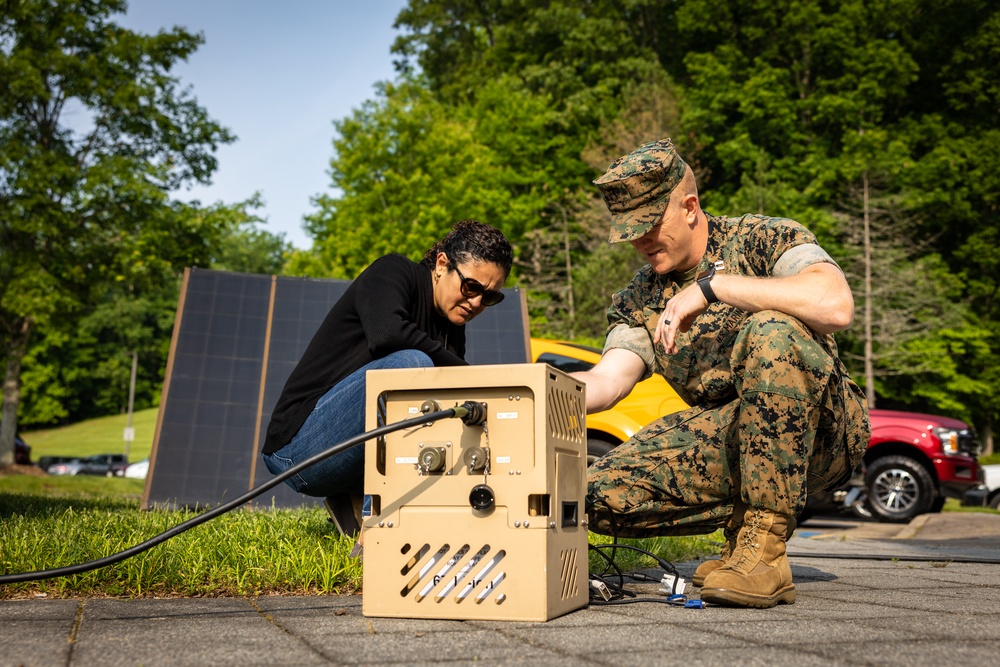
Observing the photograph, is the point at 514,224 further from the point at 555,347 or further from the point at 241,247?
Answer: the point at 241,247

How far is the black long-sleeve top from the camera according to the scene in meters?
3.55

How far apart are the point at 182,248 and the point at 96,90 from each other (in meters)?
3.98

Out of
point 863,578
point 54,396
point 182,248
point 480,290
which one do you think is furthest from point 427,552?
point 54,396

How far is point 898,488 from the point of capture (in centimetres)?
1169

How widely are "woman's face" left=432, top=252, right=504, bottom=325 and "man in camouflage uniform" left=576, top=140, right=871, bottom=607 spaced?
52 centimetres

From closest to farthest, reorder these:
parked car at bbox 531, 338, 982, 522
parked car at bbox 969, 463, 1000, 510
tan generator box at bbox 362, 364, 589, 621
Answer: tan generator box at bbox 362, 364, 589, 621, parked car at bbox 531, 338, 982, 522, parked car at bbox 969, 463, 1000, 510

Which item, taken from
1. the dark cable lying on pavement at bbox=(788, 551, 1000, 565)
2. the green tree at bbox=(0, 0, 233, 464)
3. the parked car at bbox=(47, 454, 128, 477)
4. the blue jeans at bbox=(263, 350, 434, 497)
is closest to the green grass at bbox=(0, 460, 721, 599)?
the blue jeans at bbox=(263, 350, 434, 497)

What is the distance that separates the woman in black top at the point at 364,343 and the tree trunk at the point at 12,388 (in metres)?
20.6

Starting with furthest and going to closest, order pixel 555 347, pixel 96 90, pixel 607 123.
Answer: pixel 607 123 < pixel 96 90 < pixel 555 347

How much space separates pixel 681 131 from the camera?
30.5 m

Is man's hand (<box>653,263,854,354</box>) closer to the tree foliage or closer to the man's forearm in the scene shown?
the man's forearm

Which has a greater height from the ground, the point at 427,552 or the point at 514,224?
the point at 514,224

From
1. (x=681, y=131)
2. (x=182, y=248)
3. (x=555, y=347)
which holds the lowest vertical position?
(x=555, y=347)

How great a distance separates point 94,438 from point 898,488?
55309mm
